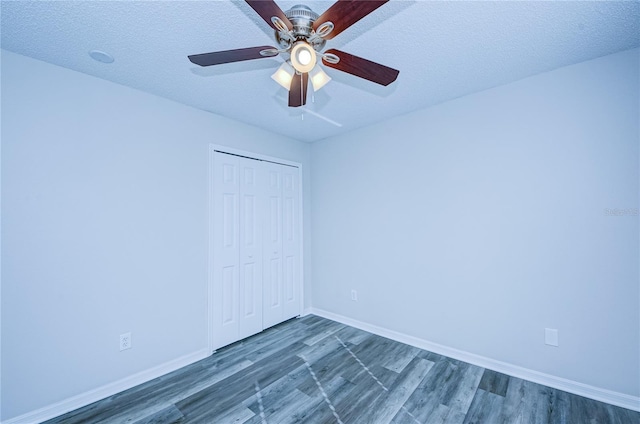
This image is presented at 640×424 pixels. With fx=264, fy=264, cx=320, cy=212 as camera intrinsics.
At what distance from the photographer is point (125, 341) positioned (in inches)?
87.4

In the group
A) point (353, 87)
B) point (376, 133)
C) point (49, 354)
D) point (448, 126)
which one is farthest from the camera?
point (376, 133)

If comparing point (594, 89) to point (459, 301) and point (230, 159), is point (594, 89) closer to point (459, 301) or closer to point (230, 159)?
point (459, 301)

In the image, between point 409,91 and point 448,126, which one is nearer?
point 409,91

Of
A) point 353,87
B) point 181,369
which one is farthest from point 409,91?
point 181,369

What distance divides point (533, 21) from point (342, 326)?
3.34 m

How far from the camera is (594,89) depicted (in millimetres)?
2002

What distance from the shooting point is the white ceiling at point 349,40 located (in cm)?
149

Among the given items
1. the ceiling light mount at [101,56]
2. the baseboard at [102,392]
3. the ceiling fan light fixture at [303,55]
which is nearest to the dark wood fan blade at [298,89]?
the ceiling fan light fixture at [303,55]

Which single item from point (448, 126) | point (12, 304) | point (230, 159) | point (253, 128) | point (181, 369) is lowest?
point (181, 369)

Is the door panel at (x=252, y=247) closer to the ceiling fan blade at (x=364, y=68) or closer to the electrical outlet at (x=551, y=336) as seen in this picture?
the ceiling fan blade at (x=364, y=68)

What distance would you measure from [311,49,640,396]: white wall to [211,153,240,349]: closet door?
1531mm

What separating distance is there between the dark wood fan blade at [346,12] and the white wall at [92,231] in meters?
1.99

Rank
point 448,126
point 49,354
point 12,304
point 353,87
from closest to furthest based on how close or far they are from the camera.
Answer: point 12,304
point 49,354
point 353,87
point 448,126

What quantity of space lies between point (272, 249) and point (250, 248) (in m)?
0.34
